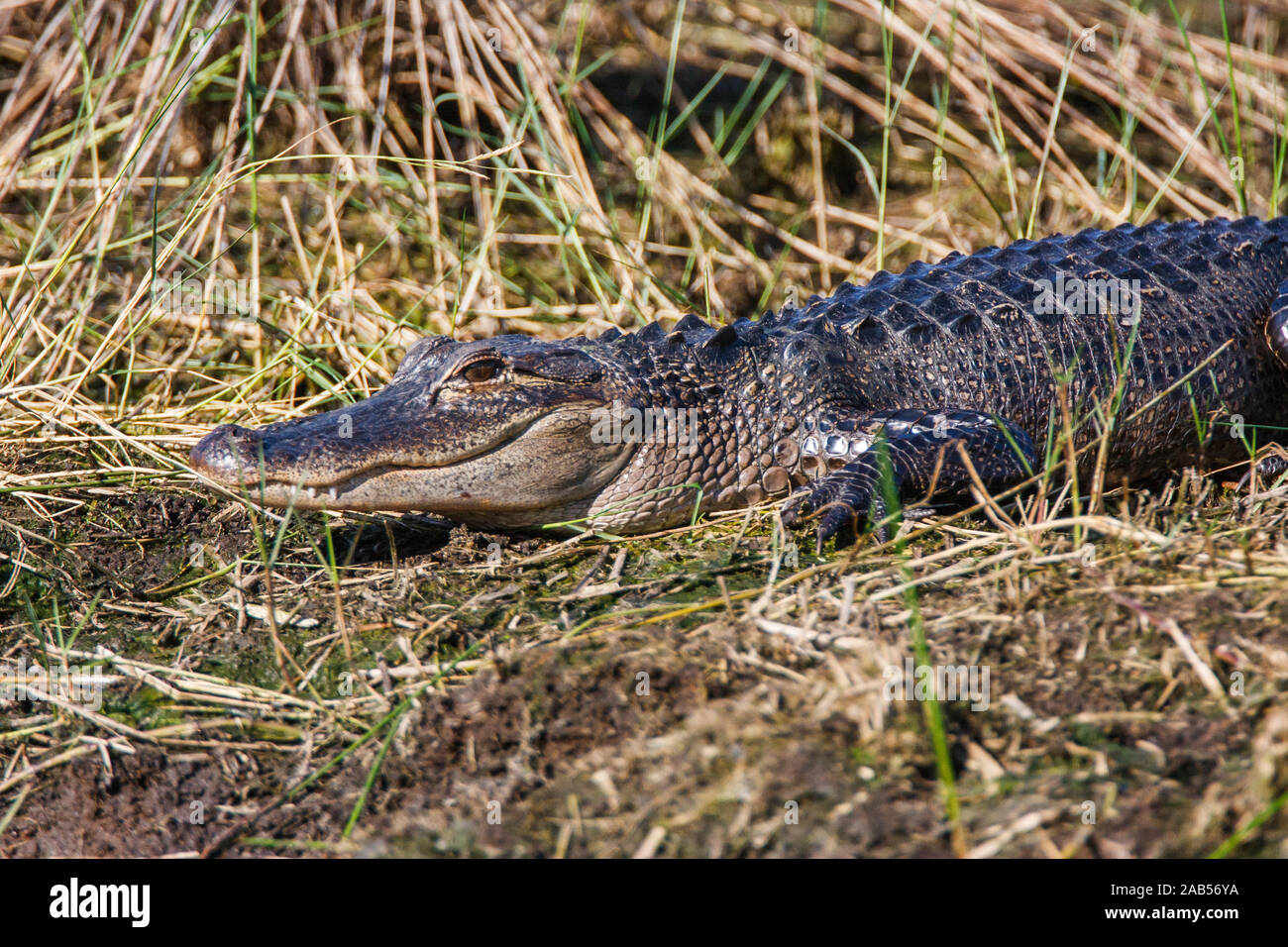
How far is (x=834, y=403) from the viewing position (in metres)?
3.79

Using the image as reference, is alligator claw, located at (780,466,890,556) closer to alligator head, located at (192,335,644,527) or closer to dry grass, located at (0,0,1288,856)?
dry grass, located at (0,0,1288,856)

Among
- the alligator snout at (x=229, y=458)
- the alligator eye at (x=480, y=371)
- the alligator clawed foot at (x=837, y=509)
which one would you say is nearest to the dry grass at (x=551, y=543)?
the alligator clawed foot at (x=837, y=509)

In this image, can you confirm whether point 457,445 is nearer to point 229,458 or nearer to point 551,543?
point 551,543

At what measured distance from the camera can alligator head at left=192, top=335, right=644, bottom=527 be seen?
3295mm

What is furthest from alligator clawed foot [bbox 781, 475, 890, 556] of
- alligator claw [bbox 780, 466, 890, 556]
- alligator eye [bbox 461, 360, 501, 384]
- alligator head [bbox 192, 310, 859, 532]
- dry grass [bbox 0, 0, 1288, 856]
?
alligator eye [bbox 461, 360, 501, 384]

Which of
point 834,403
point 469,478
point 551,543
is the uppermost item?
point 834,403

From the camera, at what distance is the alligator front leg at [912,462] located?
342 cm

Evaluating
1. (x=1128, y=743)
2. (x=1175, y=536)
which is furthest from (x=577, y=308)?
(x=1128, y=743)

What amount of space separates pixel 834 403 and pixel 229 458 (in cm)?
195

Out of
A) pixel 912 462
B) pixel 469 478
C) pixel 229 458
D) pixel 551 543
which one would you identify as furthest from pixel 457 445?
pixel 912 462

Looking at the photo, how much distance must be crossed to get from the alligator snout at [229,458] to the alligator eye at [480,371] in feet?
2.31

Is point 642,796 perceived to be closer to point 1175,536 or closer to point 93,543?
point 1175,536

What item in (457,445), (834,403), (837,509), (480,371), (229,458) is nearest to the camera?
(229,458)
